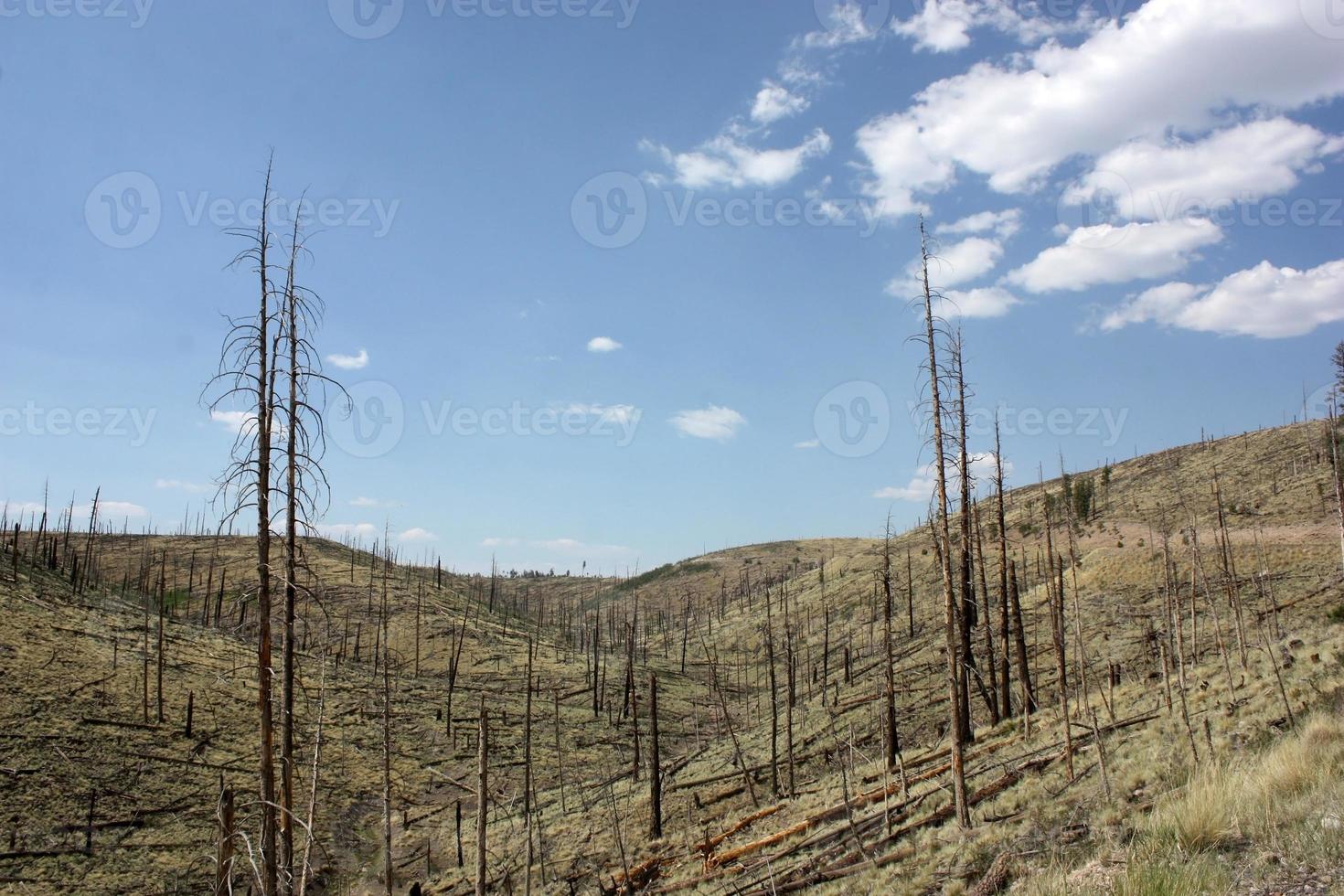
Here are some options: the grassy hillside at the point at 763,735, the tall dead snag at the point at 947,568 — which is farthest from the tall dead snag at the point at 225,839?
the tall dead snag at the point at 947,568

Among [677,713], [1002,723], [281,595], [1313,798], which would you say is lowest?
[677,713]

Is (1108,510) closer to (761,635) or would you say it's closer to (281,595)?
(761,635)

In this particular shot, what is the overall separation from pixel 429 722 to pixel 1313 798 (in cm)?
6296

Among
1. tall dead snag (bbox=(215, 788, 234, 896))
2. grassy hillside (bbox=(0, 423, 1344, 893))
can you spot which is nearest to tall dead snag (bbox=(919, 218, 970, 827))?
grassy hillside (bbox=(0, 423, 1344, 893))

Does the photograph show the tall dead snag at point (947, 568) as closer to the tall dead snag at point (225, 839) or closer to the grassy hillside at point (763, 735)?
the grassy hillside at point (763, 735)

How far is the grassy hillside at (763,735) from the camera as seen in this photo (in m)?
15.3

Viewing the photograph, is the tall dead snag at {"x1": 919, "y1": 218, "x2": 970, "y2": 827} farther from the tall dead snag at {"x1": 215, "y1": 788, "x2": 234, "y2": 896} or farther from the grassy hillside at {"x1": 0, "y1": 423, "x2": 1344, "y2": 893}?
the tall dead snag at {"x1": 215, "y1": 788, "x2": 234, "y2": 896}

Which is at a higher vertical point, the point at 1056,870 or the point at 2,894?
the point at 1056,870

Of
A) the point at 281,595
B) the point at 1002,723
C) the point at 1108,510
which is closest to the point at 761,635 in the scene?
the point at 1108,510

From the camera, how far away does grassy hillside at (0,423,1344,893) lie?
601 inches

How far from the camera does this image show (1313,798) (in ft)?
29.6

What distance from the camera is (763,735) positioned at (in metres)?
47.9

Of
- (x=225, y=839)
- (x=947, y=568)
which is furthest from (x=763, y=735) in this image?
(x=225, y=839)

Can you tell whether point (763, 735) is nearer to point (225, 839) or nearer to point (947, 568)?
point (947, 568)
